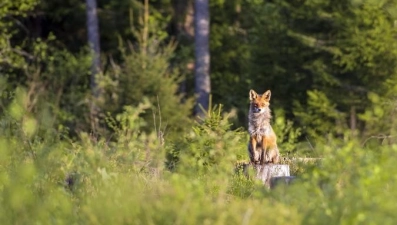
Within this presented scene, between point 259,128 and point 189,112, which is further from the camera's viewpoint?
point 189,112

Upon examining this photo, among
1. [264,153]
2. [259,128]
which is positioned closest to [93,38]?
[259,128]

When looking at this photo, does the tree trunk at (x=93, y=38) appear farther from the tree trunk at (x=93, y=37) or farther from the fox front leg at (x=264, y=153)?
the fox front leg at (x=264, y=153)

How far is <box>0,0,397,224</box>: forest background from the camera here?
9.02 meters

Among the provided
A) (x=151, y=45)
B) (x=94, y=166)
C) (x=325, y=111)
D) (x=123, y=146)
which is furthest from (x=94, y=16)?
(x=94, y=166)

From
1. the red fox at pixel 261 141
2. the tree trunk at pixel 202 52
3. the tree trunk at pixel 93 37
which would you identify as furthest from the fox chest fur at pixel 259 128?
the tree trunk at pixel 93 37

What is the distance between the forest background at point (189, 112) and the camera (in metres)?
9.02

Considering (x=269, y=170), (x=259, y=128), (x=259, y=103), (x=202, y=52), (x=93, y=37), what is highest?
(x=259, y=103)

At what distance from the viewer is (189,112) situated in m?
29.3

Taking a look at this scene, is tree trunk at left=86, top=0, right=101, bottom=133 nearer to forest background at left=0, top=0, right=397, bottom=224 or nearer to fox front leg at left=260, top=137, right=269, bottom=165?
forest background at left=0, top=0, right=397, bottom=224

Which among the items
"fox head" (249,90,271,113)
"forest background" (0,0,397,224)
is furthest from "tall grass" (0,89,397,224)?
"fox head" (249,90,271,113)

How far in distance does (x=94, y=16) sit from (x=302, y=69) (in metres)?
7.67

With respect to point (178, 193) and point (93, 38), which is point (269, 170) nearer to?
point (178, 193)

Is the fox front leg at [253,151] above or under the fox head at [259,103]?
under

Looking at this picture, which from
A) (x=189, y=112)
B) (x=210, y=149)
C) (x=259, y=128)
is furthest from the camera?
(x=189, y=112)
